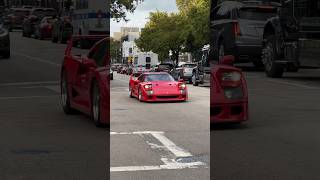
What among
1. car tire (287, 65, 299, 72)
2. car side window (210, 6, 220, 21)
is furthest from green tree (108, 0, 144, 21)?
car tire (287, 65, 299, 72)

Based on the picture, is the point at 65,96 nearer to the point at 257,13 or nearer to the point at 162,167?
the point at 162,167

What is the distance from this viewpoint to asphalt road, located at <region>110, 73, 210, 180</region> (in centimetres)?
286

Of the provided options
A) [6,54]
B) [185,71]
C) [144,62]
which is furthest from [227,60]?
[6,54]

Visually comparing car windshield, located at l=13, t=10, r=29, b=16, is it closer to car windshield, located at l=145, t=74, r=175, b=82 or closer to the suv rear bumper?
the suv rear bumper

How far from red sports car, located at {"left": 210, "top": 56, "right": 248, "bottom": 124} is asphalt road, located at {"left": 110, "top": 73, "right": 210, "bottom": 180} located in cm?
13

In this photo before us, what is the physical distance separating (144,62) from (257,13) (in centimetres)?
100

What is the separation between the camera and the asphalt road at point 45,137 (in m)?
5.39

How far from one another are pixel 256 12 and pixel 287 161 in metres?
2.59

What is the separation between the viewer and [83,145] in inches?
266

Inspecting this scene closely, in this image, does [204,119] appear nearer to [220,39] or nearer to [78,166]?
[220,39]

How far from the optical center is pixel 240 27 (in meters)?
3.42

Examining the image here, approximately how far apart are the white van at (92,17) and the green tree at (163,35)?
212mm

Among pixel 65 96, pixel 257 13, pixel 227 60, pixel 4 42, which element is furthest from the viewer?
pixel 4 42

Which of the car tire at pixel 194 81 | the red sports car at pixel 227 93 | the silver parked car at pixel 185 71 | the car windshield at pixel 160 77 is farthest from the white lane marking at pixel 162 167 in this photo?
the car tire at pixel 194 81
